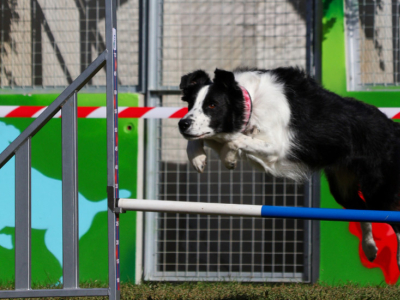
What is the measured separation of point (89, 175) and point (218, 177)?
3.52 feet

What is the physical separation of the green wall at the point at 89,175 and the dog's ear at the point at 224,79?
4.21 ft

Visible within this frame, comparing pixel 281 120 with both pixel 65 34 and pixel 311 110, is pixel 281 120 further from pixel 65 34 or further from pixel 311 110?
pixel 65 34

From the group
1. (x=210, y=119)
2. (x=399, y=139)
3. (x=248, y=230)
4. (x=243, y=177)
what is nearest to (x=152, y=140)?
(x=243, y=177)

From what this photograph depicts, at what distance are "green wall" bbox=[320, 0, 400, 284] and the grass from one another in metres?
0.13

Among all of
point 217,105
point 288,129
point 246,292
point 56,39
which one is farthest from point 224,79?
point 56,39

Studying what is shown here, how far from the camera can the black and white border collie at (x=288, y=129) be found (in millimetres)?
2883

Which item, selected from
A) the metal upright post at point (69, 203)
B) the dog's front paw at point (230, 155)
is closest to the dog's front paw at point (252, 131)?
the dog's front paw at point (230, 155)

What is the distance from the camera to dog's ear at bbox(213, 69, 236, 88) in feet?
9.43

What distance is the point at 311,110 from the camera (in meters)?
3.02

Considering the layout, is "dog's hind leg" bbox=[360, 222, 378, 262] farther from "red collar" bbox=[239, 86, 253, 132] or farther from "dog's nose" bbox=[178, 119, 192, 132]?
"dog's nose" bbox=[178, 119, 192, 132]

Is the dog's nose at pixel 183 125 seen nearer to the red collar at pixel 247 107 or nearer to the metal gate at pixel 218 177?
the red collar at pixel 247 107

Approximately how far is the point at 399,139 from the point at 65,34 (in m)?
2.81

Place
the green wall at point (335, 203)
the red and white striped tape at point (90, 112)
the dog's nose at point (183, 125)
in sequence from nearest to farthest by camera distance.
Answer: the dog's nose at point (183, 125), the red and white striped tape at point (90, 112), the green wall at point (335, 203)

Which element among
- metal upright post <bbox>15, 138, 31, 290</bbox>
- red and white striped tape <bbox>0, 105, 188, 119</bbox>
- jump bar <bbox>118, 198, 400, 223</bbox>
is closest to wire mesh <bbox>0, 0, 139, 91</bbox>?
red and white striped tape <bbox>0, 105, 188, 119</bbox>
